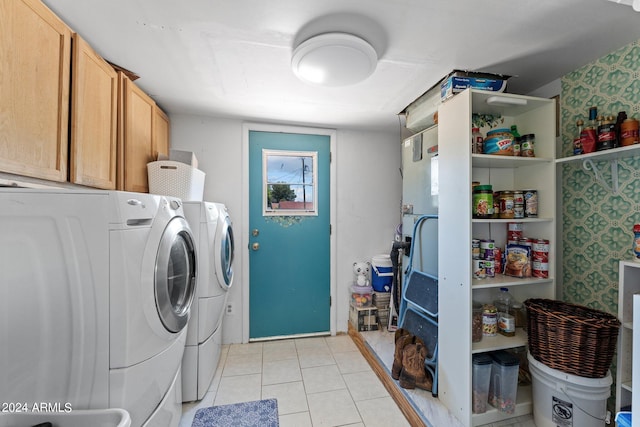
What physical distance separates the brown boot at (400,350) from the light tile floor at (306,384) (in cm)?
16

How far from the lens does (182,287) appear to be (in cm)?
137

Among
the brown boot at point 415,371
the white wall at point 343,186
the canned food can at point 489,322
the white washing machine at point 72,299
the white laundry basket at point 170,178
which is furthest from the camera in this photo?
the white wall at point 343,186

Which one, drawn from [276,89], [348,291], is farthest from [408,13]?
[348,291]

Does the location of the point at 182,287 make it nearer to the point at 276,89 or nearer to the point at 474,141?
the point at 276,89

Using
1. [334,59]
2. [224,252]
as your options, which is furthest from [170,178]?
[334,59]

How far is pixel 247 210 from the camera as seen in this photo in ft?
8.30

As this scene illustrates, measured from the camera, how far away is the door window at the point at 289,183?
102 inches

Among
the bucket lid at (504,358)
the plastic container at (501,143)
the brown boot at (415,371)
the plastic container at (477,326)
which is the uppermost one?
the plastic container at (501,143)

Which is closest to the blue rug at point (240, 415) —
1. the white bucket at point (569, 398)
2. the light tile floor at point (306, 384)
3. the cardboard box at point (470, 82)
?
the light tile floor at point (306, 384)

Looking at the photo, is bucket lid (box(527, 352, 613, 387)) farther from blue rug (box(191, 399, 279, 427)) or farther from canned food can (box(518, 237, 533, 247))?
blue rug (box(191, 399, 279, 427))

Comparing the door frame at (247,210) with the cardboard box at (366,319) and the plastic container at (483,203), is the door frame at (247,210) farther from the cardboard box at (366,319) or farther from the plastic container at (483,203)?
the plastic container at (483,203)

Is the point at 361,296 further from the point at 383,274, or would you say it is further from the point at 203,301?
the point at 203,301

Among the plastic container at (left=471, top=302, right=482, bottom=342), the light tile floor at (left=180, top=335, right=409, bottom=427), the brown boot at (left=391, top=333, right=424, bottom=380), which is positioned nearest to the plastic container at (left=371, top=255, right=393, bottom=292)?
the light tile floor at (left=180, top=335, right=409, bottom=427)

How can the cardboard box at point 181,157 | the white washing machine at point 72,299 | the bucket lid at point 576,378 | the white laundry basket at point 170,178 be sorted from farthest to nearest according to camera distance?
1. the cardboard box at point 181,157
2. the white laundry basket at point 170,178
3. the bucket lid at point 576,378
4. the white washing machine at point 72,299
